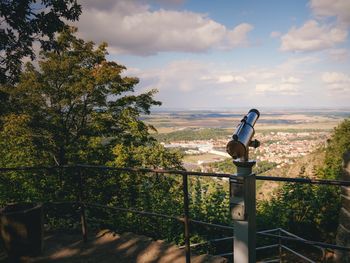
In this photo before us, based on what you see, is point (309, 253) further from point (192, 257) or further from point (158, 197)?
point (192, 257)

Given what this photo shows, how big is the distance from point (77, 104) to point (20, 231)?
12.8m

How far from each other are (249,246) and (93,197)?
31.1 feet

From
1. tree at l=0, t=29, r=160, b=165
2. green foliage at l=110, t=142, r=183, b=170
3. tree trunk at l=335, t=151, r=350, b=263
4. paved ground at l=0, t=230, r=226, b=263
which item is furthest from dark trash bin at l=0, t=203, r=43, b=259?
tree at l=0, t=29, r=160, b=165

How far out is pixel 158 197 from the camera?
634cm

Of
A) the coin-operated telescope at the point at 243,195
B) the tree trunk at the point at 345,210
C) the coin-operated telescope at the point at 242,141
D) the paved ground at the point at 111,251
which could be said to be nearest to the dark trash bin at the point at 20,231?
the paved ground at the point at 111,251

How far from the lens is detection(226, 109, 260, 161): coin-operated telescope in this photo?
8.25ft

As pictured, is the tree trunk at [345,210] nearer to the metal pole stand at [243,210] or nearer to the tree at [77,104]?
the metal pole stand at [243,210]

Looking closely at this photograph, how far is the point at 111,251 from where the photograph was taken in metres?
3.98

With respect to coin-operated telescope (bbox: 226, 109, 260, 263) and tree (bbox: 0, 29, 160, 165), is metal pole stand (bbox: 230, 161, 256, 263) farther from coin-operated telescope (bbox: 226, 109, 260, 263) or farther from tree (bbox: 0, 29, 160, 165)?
tree (bbox: 0, 29, 160, 165)

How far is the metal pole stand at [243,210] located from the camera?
250cm

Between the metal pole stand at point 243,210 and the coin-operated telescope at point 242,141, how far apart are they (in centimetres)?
9

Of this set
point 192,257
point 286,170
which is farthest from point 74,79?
point 286,170

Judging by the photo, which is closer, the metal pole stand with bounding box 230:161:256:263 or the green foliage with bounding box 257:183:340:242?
the metal pole stand with bounding box 230:161:256:263

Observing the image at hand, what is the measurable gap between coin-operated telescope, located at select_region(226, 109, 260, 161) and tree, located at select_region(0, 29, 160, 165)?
1190 cm
